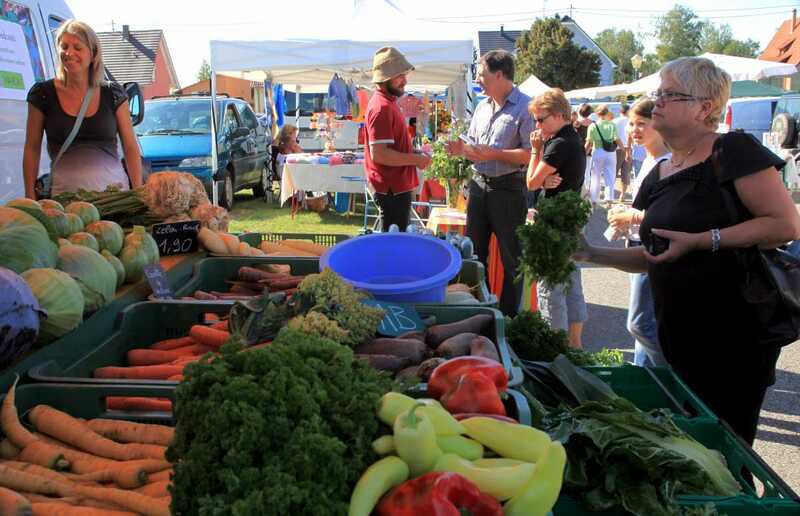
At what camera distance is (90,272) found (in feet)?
7.58

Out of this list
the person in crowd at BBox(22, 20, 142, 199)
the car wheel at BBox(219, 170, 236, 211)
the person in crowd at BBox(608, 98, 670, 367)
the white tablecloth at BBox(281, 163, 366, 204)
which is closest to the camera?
the person in crowd at BBox(608, 98, 670, 367)

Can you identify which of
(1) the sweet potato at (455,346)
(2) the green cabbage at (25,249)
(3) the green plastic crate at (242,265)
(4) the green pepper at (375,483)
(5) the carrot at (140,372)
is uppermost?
(2) the green cabbage at (25,249)

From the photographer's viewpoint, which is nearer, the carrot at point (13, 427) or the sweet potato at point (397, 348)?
the carrot at point (13, 427)

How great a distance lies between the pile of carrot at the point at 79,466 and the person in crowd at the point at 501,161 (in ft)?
12.0

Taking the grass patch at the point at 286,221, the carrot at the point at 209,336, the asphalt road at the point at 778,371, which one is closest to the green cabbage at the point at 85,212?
the carrot at the point at 209,336

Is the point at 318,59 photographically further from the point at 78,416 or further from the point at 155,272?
the point at 78,416

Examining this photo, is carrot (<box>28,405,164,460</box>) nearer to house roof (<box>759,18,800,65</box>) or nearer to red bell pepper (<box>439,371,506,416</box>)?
Answer: red bell pepper (<box>439,371,506,416</box>)

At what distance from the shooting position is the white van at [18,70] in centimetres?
482

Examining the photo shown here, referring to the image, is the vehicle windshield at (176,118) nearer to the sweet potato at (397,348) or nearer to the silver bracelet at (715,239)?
the sweet potato at (397,348)

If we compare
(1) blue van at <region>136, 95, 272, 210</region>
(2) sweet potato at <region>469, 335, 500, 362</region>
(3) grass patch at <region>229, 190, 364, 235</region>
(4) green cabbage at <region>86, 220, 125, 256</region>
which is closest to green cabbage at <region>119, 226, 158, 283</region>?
(4) green cabbage at <region>86, 220, 125, 256</region>

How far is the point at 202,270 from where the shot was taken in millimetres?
3168

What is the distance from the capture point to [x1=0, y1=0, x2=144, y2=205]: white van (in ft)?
15.8

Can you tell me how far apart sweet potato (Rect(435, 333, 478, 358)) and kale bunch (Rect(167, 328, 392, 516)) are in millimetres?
731

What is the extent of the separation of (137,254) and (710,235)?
229 centimetres
